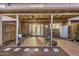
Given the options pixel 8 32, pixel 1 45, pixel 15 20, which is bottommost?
pixel 1 45

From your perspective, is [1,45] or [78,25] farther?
[78,25]

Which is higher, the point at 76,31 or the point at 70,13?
the point at 70,13

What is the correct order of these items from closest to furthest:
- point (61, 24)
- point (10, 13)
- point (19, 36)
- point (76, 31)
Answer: point (10, 13) < point (19, 36) < point (76, 31) < point (61, 24)

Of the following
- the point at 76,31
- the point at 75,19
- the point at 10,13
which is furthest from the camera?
the point at 76,31

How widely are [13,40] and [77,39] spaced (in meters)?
4.36

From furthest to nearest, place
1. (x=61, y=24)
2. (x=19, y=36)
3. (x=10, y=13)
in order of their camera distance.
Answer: (x=61, y=24), (x=19, y=36), (x=10, y=13)

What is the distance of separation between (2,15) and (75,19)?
194 inches

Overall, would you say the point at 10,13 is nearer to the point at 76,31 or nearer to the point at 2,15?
the point at 2,15

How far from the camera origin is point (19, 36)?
457 inches

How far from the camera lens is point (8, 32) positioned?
12.1 metres

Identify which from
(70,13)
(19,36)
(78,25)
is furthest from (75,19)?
(19,36)

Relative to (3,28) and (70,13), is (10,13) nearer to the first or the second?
(3,28)

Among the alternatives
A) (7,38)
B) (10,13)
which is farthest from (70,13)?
(7,38)

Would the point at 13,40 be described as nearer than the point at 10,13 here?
No
